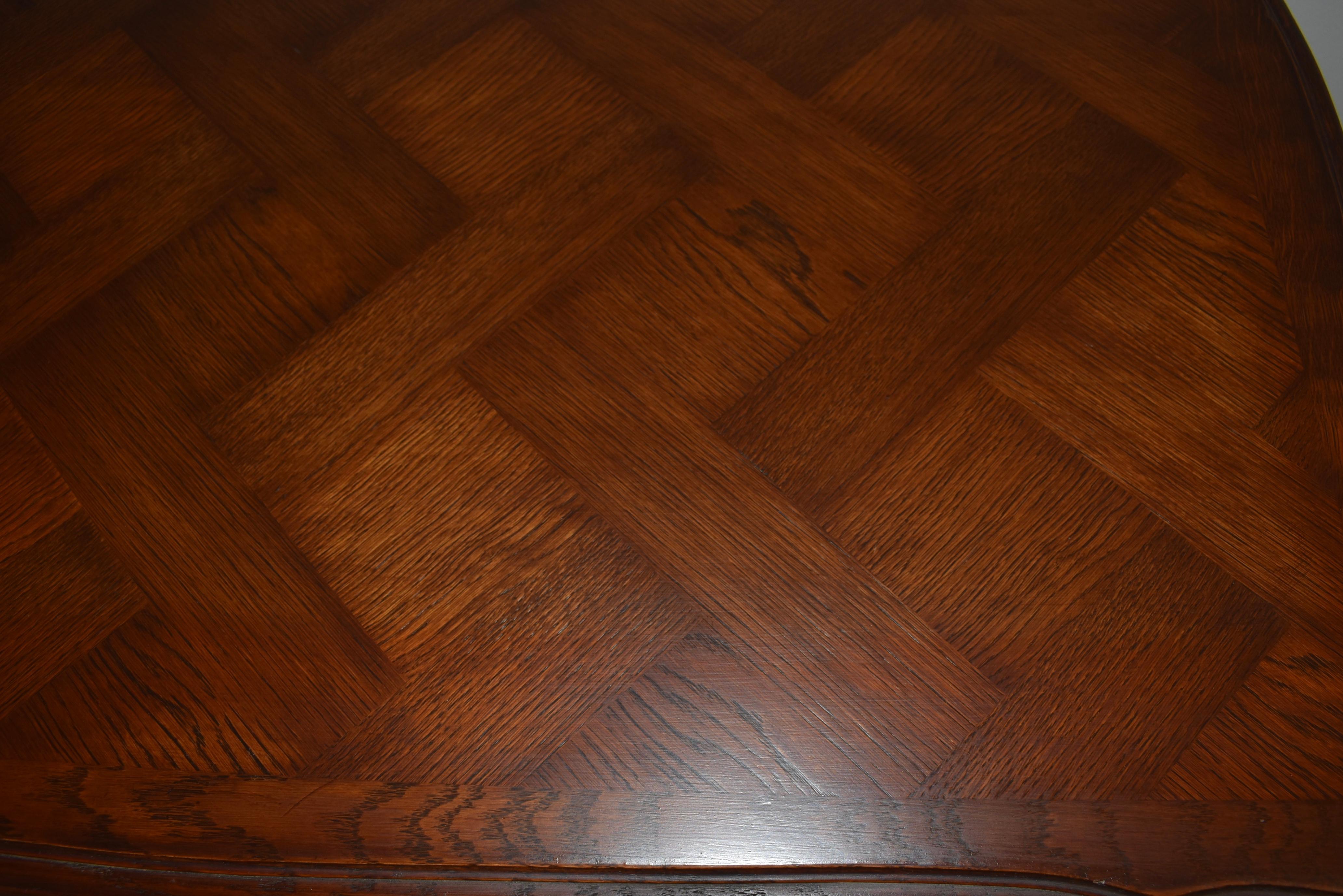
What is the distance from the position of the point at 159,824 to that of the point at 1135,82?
0.77 m

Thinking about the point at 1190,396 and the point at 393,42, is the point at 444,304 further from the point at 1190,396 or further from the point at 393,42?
the point at 1190,396

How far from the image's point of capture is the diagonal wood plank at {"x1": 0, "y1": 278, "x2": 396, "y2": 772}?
1.54 ft

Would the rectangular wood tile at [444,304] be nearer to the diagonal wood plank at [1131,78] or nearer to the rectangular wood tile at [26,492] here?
the rectangular wood tile at [26,492]

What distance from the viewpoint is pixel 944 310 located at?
56 cm

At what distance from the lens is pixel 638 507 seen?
51 centimetres

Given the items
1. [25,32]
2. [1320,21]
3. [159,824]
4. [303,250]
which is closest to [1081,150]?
[1320,21]

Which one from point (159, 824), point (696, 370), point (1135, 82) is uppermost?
point (1135, 82)

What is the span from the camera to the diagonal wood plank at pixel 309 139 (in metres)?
0.60

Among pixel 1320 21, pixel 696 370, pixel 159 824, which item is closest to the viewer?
pixel 159 824

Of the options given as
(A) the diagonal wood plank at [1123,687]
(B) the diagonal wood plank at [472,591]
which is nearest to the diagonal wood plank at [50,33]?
(B) the diagonal wood plank at [472,591]

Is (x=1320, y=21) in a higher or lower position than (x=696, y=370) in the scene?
higher

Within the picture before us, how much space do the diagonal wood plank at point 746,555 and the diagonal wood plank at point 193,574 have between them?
0.52 feet

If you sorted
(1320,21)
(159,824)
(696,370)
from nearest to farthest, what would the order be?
(159,824), (696,370), (1320,21)

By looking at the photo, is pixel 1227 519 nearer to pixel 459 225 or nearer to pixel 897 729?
pixel 897 729
